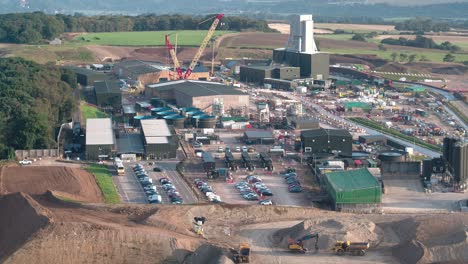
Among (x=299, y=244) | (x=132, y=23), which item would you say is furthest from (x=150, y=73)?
(x=132, y=23)

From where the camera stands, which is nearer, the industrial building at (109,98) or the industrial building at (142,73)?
the industrial building at (109,98)

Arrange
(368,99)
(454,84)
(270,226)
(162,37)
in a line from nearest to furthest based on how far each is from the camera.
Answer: (270,226), (368,99), (454,84), (162,37)

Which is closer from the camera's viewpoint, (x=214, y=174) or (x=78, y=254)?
(x=78, y=254)

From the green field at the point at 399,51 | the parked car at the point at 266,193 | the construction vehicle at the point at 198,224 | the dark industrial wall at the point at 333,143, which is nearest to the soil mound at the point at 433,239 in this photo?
the construction vehicle at the point at 198,224

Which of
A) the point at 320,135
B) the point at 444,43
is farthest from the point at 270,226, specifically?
the point at 444,43

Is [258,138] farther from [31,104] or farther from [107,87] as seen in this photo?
[107,87]

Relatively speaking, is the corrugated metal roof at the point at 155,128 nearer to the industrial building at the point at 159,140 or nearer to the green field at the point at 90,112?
the industrial building at the point at 159,140

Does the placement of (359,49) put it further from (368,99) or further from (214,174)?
(214,174)
